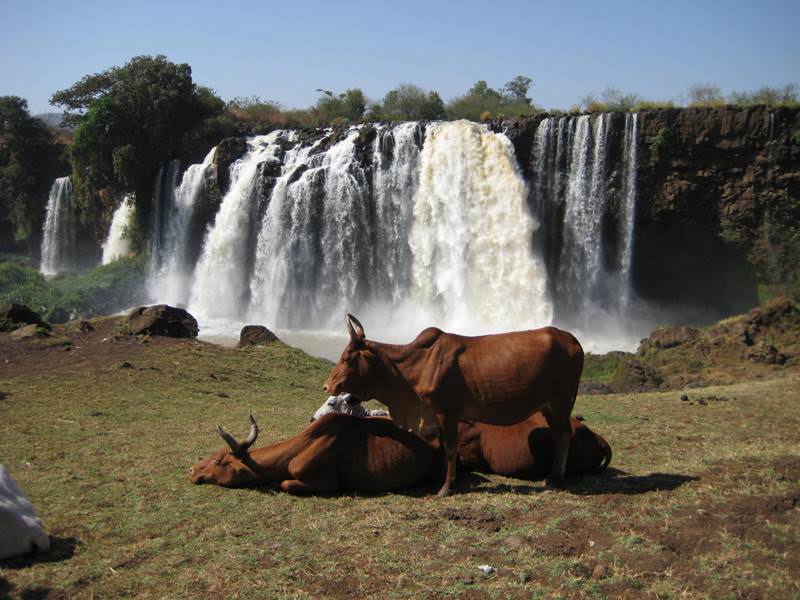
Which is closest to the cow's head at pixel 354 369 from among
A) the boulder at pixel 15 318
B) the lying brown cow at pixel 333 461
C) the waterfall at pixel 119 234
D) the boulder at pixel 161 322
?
the lying brown cow at pixel 333 461

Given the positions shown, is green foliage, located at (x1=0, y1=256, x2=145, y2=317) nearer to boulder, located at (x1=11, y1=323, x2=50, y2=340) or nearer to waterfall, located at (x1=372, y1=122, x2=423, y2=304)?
waterfall, located at (x1=372, y1=122, x2=423, y2=304)

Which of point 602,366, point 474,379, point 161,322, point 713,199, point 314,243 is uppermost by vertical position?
point 713,199

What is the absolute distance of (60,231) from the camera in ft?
143

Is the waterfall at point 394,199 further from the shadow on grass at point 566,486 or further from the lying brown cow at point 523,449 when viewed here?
the shadow on grass at point 566,486

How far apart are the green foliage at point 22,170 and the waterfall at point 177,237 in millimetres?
12324

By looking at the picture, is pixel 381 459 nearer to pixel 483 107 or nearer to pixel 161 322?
pixel 161 322

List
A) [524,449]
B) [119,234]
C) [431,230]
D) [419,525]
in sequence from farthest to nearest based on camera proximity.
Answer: [119,234] → [431,230] → [524,449] → [419,525]

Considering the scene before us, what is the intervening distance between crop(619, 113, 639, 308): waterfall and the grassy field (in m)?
17.1

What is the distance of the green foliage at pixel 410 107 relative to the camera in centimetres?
4031

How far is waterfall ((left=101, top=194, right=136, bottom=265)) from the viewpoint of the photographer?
133 ft

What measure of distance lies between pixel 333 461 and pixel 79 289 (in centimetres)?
2837

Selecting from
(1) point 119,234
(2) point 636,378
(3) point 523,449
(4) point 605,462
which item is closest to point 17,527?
(3) point 523,449

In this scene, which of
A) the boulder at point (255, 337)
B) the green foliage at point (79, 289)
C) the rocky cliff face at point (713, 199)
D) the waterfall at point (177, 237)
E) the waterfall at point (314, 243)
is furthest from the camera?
the waterfall at point (177, 237)

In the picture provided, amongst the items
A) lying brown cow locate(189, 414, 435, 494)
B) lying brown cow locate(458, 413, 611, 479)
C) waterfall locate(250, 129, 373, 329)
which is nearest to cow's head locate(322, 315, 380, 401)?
lying brown cow locate(189, 414, 435, 494)
